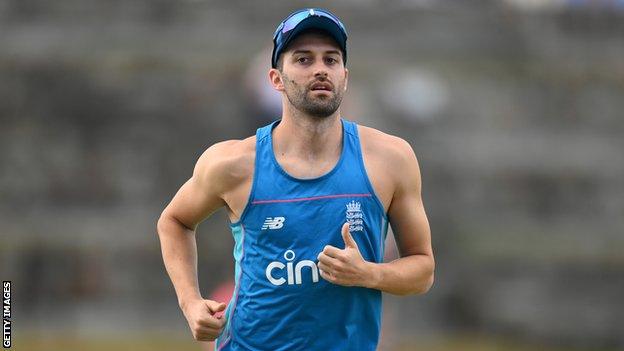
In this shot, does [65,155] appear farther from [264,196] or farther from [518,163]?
[264,196]

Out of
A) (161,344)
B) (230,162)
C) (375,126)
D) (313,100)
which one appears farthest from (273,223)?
(375,126)

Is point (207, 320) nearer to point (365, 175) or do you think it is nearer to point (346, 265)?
point (346, 265)

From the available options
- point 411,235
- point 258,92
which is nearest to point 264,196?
point 411,235

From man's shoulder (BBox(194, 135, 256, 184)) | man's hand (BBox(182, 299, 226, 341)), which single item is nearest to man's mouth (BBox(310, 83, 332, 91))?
man's shoulder (BBox(194, 135, 256, 184))

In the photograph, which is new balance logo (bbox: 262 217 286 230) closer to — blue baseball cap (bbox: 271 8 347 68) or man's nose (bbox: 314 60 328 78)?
man's nose (bbox: 314 60 328 78)

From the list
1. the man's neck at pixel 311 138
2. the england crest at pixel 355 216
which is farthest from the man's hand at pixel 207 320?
the man's neck at pixel 311 138

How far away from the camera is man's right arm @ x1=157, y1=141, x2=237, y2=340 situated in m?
6.86

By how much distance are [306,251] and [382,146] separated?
28.0 inches

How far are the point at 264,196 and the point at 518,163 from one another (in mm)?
11832

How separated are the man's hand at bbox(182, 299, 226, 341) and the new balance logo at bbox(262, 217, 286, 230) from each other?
1.46 ft

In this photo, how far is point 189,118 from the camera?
17.6m

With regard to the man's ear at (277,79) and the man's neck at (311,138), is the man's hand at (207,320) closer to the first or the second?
the man's neck at (311,138)

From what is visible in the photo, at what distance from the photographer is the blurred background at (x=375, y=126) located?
15867mm

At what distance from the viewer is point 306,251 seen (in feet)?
22.3
